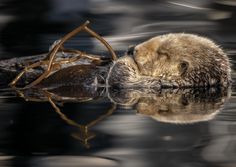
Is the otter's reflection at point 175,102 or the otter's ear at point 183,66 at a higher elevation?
the otter's ear at point 183,66

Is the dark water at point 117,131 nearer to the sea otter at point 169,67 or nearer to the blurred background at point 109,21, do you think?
the sea otter at point 169,67

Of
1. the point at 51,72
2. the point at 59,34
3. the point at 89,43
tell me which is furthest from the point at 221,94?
the point at 59,34

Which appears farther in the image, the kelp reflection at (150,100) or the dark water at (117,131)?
the kelp reflection at (150,100)

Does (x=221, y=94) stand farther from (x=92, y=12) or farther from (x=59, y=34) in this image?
(x=92, y=12)

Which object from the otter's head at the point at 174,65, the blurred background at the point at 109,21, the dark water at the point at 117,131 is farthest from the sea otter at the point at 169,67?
the blurred background at the point at 109,21

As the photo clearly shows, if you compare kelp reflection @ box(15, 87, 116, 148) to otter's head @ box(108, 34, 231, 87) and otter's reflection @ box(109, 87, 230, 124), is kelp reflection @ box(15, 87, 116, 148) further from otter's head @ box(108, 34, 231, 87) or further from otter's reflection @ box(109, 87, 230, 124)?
A: otter's head @ box(108, 34, 231, 87)

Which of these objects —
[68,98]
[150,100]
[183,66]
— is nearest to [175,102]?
[150,100]

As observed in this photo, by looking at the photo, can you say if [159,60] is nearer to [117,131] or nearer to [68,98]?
[68,98]
